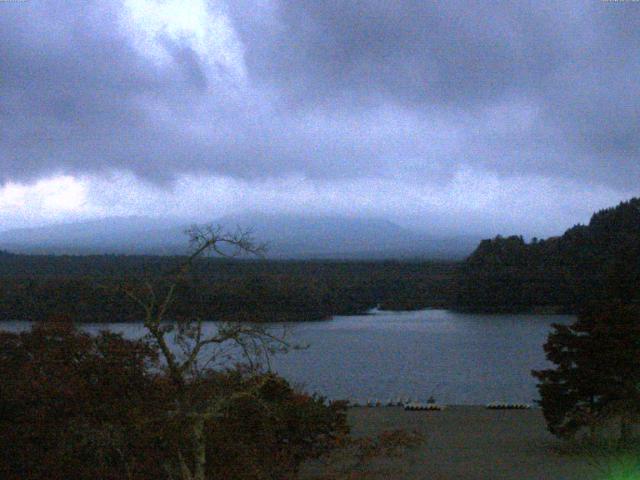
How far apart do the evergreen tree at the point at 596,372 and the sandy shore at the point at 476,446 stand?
0.81m

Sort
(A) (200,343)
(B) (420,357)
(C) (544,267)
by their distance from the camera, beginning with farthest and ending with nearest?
(C) (544,267)
(B) (420,357)
(A) (200,343)

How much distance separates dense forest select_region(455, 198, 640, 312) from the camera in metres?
44.8

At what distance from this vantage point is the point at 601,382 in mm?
12289

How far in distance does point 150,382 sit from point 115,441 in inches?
20.9

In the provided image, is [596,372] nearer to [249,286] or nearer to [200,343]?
[200,343]

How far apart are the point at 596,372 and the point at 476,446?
3026mm

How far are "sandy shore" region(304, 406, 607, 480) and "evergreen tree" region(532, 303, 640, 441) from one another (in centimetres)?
81

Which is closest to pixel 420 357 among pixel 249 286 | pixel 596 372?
pixel 249 286

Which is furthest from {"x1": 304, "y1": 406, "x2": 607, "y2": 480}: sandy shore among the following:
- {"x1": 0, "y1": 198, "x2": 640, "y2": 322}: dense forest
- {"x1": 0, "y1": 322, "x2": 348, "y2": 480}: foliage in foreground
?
{"x1": 0, "y1": 198, "x2": 640, "y2": 322}: dense forest

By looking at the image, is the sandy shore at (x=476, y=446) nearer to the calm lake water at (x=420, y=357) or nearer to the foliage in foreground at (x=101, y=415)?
the calm lake water at (x=420, y=357)

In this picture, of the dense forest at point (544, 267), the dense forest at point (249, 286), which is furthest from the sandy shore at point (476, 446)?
the dense forest at point (544, 267)

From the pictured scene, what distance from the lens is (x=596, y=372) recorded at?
40.2 ft

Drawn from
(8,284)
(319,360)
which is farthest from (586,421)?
(8,284)

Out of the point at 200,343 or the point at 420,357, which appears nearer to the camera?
the point at 200,343
